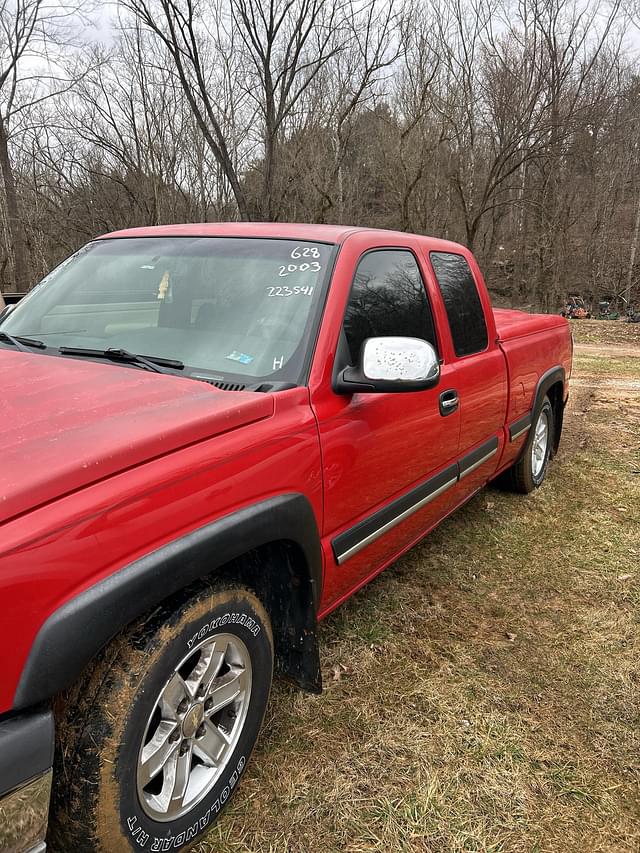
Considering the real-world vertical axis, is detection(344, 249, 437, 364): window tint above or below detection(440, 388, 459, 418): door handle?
above

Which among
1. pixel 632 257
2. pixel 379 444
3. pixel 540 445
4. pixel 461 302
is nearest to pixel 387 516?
pixel 379 444

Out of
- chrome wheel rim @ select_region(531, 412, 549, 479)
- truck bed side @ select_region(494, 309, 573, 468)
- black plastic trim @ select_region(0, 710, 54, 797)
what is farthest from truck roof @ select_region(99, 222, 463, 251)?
chrome wheel rim @ select_region(531, 412, 549, 479)

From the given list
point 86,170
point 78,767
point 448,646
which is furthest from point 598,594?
point 86,170

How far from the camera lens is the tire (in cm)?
460

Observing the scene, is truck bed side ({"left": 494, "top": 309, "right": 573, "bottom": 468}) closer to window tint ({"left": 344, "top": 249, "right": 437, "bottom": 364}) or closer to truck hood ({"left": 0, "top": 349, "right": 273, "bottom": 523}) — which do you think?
window tint ({"left": 344, "top": 249, "right": 437, "bottom": 364})

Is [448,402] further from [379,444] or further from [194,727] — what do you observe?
[194,727]

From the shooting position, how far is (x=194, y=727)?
1.76 m

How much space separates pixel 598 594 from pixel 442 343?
1.71m

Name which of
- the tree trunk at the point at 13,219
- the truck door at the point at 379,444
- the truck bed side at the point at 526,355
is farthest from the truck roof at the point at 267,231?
the tree trunk at the point at 13,219

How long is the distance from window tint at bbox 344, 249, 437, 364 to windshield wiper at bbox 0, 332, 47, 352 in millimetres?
1244

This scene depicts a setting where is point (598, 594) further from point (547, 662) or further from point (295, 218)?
point (295, 218)

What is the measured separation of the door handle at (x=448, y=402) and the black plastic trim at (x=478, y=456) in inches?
15.9

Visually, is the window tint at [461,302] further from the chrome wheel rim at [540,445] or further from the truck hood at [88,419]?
the truck hood at [88,419]

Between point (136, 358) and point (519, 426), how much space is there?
2846mm
